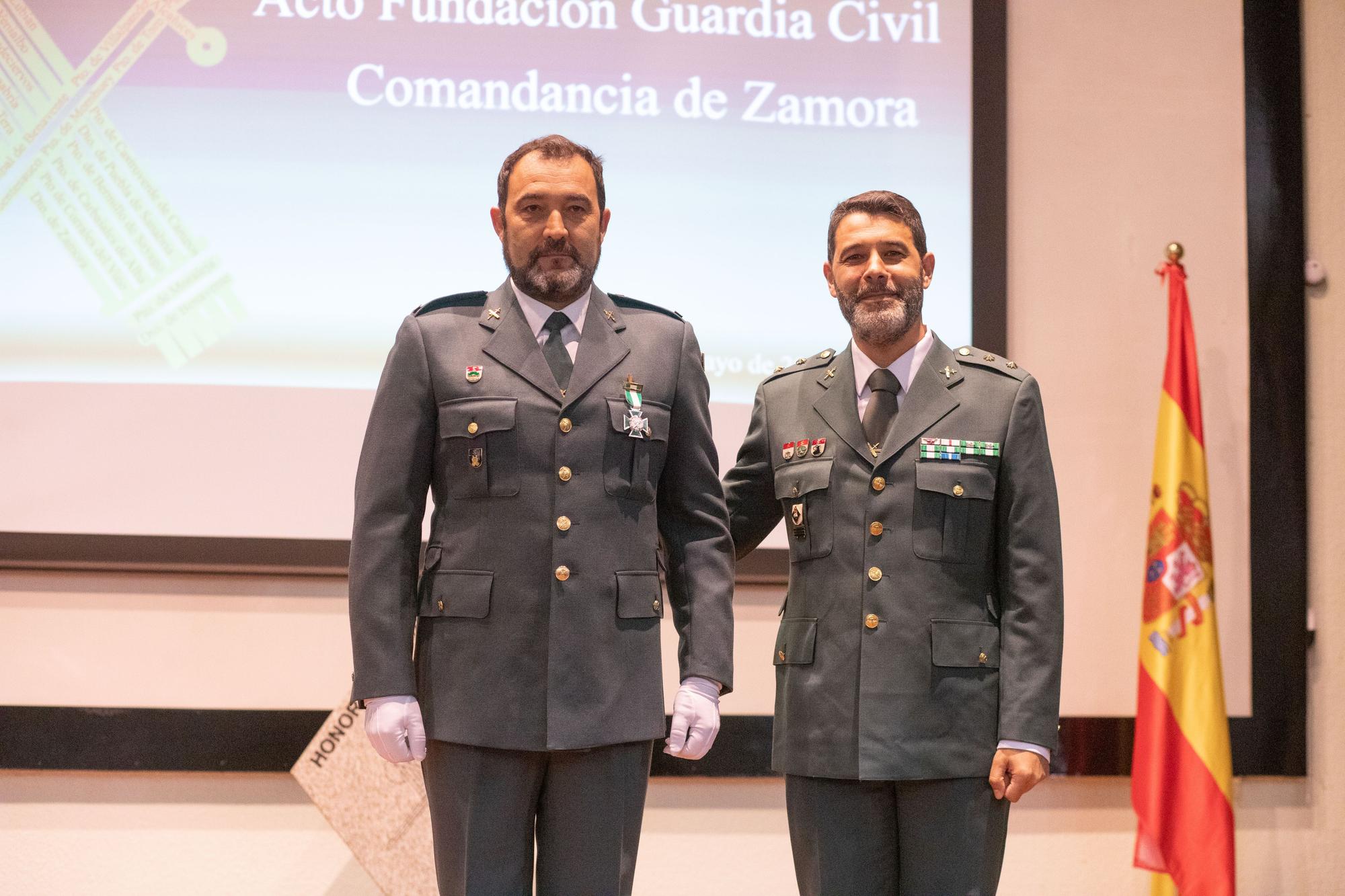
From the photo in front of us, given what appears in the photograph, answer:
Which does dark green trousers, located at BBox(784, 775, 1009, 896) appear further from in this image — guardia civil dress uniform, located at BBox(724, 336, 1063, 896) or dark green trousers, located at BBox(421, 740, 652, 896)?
dark green trousers, located at BBox(421, 740, 652, 896)

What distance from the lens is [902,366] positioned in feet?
7.25

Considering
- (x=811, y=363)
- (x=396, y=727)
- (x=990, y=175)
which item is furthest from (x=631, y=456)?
(x=990, y=175)

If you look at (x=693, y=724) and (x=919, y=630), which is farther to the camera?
(x=919, y=630)

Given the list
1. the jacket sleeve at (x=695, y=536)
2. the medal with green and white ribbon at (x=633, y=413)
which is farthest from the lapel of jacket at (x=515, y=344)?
the jacket sleeve at (x=695, y=536)

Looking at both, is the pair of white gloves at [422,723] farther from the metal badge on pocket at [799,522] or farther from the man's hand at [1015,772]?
the man's hand at [1015,772]

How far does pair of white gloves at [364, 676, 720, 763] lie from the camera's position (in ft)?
5.68

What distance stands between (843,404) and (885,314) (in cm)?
17

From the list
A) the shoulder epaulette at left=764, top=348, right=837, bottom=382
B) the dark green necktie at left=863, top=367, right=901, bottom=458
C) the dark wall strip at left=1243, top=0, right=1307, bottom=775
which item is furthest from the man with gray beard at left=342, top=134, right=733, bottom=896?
the dark wall strip at left=1243, top=0, right=1307, bottom=775

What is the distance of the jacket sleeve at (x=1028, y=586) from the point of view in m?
2.01

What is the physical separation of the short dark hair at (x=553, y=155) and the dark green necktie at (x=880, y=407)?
1.88 ft

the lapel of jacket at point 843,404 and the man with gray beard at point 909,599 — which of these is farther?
the lapel of jacket at point 843,404

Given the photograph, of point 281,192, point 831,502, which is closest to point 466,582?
point 831,502

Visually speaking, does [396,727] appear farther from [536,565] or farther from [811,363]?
[811,363]

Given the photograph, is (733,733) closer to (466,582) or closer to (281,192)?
(466,582)
